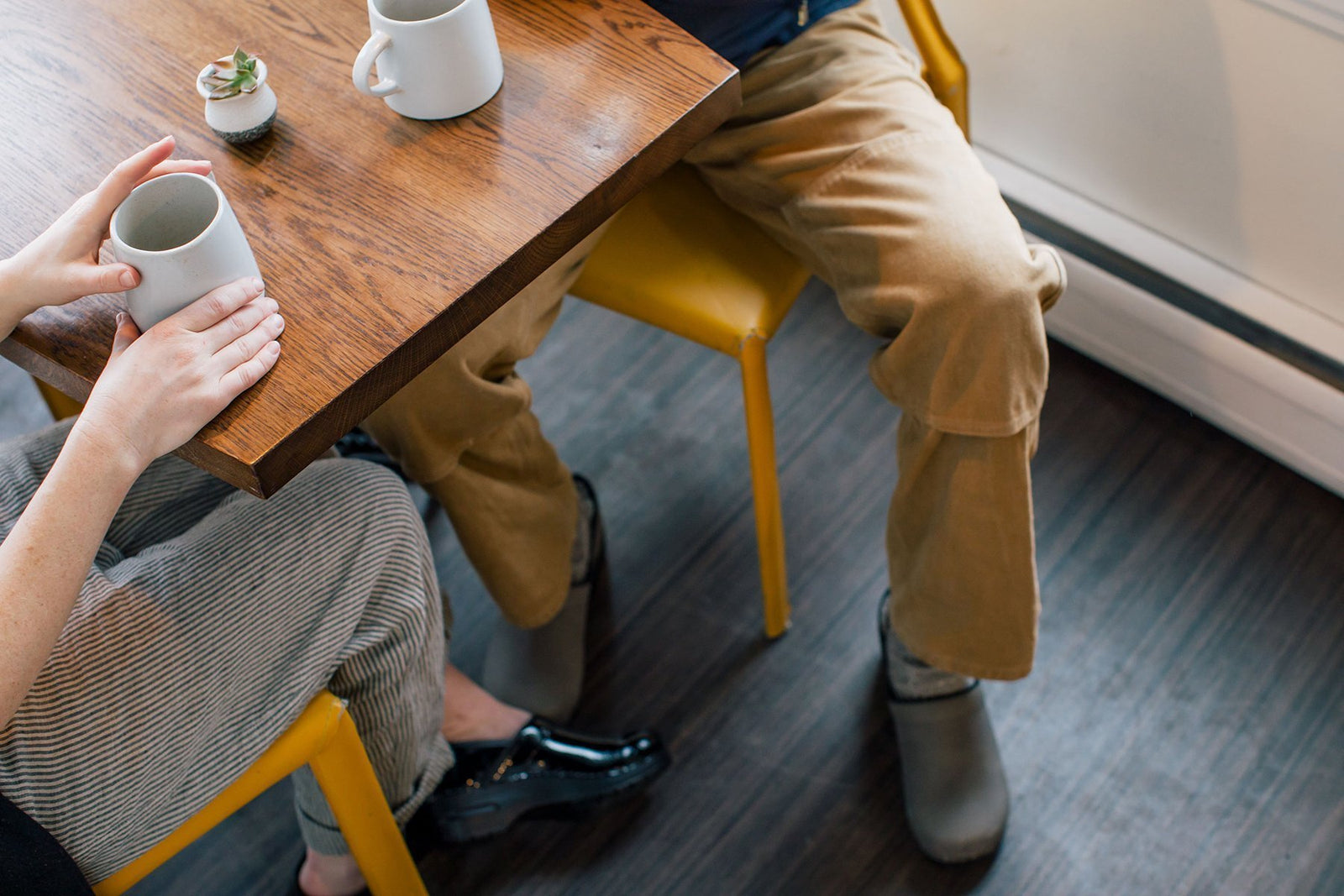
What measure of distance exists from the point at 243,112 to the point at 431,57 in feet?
0.51

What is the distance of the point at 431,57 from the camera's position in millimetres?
890

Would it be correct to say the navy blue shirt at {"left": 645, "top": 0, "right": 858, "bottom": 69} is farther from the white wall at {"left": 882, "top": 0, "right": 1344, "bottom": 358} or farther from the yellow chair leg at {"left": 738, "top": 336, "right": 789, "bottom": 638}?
the white wall at {"left": 882, "top": 0, "right": 1344, "bottom": 358}

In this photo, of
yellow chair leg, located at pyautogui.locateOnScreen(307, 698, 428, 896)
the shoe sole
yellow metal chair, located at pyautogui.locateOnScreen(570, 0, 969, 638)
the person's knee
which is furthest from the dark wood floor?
the person's knee

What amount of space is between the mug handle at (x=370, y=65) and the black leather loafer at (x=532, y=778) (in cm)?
74

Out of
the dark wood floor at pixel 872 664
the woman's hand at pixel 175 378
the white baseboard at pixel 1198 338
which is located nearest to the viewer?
the woman's hand at pixel 175 378

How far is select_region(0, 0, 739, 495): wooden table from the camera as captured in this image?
838mm

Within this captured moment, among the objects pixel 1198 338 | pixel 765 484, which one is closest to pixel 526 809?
pixel 765 484

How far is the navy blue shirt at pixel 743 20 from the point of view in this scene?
3.81ft

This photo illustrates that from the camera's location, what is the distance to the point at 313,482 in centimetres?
104

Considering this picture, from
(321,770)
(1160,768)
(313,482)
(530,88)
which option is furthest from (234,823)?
(1160,768)

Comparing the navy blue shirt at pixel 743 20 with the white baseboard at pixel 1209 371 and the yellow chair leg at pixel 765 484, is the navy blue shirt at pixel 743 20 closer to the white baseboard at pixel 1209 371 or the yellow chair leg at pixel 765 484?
the yellow chair leg at pixel 765 484

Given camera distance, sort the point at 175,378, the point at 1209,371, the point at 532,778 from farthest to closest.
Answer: the point at 1209,371
the point at 532,778
the point at 175,378

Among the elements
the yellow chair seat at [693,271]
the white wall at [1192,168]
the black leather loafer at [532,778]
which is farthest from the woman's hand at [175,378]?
the white wall at [1192,168]

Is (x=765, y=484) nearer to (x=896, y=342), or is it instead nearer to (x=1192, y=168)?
(x=896, y=342)
